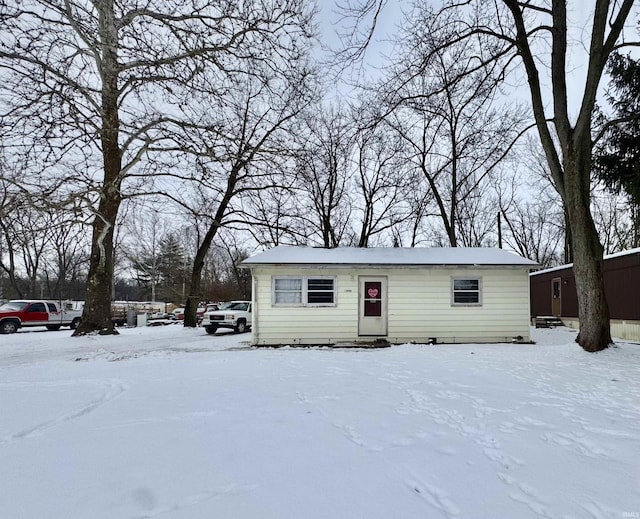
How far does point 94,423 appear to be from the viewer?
376cm

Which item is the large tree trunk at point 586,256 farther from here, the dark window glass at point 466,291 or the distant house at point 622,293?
the distant house at point 622,293

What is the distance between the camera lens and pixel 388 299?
460 inches

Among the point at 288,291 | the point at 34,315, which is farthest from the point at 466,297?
the point at 34,315

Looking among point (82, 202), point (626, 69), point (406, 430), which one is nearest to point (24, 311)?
point (82, 202)

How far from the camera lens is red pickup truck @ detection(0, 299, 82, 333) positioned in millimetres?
17125

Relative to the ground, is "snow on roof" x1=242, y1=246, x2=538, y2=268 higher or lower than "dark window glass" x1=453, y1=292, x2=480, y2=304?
higher

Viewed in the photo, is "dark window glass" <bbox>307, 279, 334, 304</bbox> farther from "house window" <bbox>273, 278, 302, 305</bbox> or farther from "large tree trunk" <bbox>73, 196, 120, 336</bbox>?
"large tree trunk" <bbox>73, 196, 120, 336</bbox>

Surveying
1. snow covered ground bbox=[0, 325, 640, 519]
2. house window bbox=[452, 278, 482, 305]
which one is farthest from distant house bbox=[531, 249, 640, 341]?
snow covered ground bbox=[0, 325, 640, 519]

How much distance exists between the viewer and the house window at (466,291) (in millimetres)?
11836

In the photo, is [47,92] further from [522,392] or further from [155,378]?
[522,392]

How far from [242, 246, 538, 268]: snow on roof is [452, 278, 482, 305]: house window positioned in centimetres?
64

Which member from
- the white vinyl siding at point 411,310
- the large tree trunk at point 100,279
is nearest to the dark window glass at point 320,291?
the white vinyl siding at point 411,310

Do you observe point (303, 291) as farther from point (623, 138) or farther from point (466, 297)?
point (623, 138)

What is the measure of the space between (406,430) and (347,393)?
156cm
